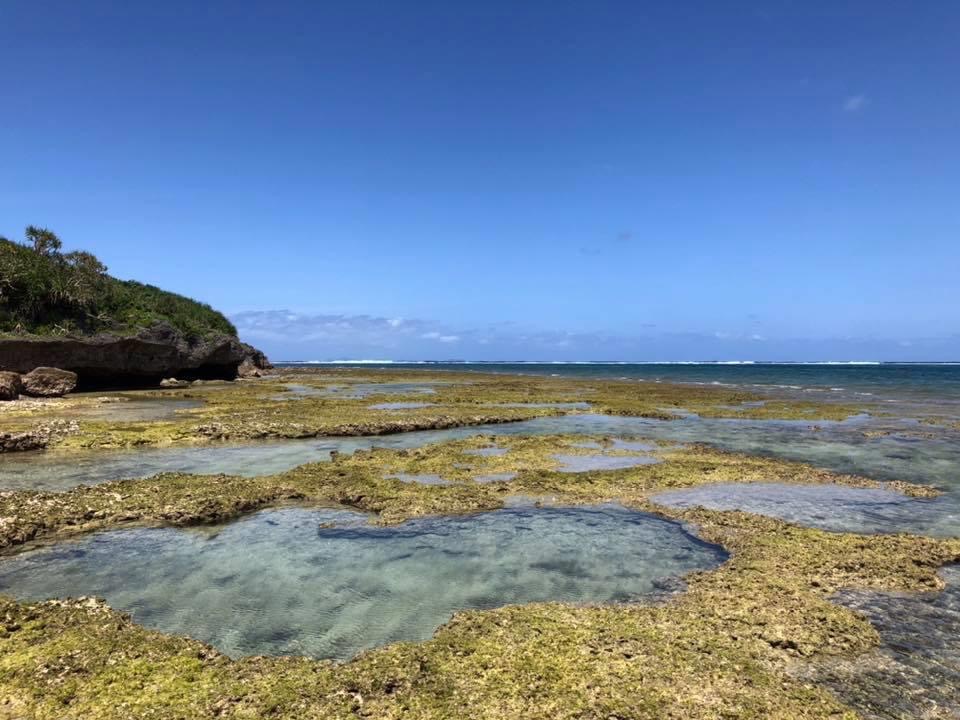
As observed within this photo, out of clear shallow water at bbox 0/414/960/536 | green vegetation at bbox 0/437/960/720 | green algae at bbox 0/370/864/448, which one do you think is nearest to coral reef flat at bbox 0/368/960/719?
green vegetation at bbox 0/437/960/720

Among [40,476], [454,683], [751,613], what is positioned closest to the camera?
[454,683]

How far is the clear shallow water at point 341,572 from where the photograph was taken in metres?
8.94

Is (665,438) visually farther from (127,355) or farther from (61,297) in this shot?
(61,297)

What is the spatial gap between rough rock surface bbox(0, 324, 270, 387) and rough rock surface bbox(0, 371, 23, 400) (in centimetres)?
850

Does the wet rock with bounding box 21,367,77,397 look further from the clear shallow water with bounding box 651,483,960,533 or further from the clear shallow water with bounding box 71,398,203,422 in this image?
the clear shallow water with bounding box 651,483,960,533

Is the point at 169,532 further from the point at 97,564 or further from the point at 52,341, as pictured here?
the point at 52,341

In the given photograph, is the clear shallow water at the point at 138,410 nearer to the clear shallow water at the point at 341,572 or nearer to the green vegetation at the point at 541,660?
the green vegetation at the point at 541,660

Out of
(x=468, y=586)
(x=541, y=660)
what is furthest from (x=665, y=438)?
(x=541, y=660)

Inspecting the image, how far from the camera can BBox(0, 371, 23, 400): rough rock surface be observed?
120 feet

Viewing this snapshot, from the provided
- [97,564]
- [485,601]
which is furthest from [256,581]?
[485,601]

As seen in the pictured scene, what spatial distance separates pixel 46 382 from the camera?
139 feet

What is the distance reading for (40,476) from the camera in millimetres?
17703

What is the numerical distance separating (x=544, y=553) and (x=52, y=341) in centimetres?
5078

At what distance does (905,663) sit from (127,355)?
61.1 m
